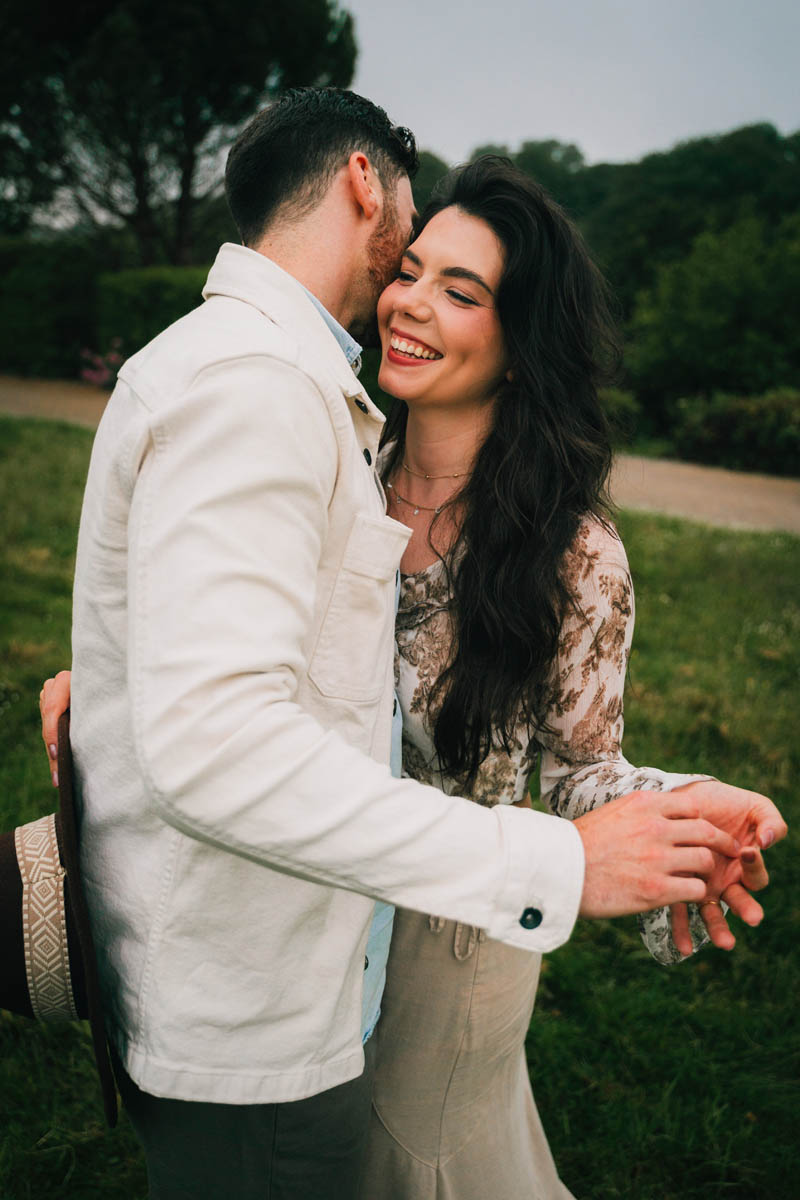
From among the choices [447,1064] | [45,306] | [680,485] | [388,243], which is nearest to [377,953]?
[447,1064]

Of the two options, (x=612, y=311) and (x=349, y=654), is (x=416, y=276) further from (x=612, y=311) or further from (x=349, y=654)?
(x=349, y=654)

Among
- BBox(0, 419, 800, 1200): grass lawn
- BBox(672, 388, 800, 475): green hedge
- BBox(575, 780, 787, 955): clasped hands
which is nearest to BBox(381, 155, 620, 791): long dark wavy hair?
BBox(575, 780, 787, 955): clasped hands

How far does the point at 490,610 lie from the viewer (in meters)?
2.09

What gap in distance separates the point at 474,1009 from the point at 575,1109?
110cm

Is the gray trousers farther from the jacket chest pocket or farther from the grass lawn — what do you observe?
the grass lawn

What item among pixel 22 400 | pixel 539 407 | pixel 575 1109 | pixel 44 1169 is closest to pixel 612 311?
pixel 539 407

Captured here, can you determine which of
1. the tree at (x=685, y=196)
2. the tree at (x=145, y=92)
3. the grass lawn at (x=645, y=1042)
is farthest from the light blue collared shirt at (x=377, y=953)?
the tree at (x=685, y=196)

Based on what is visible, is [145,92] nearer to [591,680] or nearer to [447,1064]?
[591,680]

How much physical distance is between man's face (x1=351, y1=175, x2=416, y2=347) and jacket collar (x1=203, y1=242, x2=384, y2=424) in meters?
0.37

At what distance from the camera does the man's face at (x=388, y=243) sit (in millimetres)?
1881

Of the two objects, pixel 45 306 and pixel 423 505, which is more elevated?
pixel 45 306

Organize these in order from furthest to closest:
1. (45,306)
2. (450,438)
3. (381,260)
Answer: (45,306) < (450,438) < (381,260)

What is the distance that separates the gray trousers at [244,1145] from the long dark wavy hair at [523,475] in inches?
33.2

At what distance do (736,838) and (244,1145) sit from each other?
101cm
